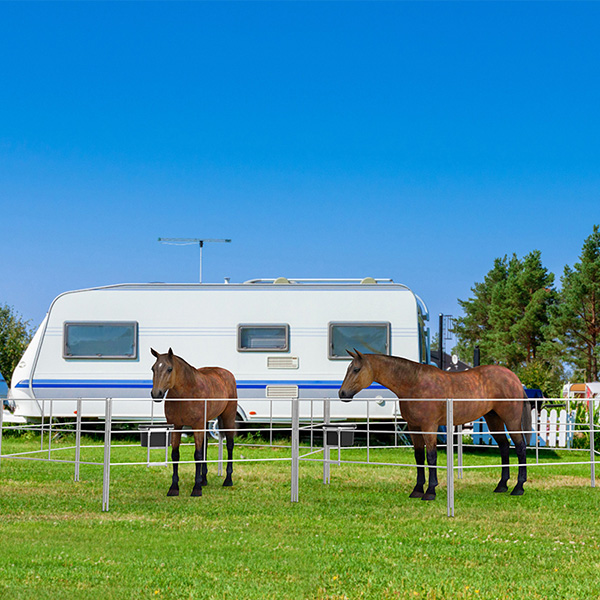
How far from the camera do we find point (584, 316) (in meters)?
46.3

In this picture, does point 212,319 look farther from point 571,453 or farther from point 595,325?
point 595,325

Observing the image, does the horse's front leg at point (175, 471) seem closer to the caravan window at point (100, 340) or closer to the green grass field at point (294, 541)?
the green grass field at point (294, 541)

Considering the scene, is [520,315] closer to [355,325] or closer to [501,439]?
[355,325]

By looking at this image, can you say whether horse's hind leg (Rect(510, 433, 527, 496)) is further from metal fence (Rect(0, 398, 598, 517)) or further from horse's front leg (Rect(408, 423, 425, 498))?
horse's front leg (Rect(408, 423, 425, 498))

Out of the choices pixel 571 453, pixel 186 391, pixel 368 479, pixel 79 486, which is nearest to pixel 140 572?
pixel 186 391

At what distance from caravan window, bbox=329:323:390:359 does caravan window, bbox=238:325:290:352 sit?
38.2 inches

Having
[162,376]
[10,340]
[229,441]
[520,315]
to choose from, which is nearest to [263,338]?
[229,441]

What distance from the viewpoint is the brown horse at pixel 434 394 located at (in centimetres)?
936

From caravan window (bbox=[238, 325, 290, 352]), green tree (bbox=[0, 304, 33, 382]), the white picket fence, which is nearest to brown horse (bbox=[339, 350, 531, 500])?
the white picket fence

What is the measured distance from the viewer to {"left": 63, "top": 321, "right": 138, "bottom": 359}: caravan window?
16359 millimetres

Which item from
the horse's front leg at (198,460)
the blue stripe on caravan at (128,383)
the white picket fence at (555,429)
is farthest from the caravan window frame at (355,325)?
the horse's front leg at (198,460)

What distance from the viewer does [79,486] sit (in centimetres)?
1051

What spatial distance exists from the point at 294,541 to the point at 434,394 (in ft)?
11.5

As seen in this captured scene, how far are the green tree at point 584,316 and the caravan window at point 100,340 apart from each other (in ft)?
116
